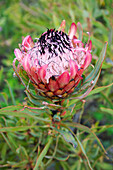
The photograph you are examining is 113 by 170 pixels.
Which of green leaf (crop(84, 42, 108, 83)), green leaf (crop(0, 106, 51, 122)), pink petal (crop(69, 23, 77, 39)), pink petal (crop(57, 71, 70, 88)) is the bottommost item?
green leaf (crop(0, 106, 51, 122))

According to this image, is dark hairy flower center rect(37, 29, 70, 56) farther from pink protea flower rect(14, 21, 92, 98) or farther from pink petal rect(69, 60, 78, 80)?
pink petal rect(69, 60, 78, 80)

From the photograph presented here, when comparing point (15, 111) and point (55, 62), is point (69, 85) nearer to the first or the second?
point (55, 62)

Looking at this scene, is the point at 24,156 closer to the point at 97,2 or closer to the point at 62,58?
the point at 62,58

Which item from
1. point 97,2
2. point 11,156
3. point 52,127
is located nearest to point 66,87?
point 52,127

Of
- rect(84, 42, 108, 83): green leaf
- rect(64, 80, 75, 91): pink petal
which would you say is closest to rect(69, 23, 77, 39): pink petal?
rect(84, 42, 108, 83): green leaf

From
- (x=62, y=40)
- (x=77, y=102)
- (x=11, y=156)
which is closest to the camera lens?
(x=62, y=40)

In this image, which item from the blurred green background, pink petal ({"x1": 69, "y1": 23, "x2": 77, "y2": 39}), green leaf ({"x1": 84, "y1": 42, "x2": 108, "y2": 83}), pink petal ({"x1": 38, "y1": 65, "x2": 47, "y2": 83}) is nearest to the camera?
pink petal ({"x1": 38, "y1": 65, "x2": 47, "y2": 83})

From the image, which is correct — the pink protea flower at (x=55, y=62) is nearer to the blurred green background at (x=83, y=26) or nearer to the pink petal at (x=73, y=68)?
the pink petal at (x=73, y=68)

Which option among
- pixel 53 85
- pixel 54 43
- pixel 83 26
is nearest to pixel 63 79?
pixel 53 85
